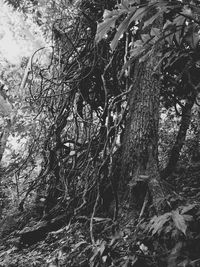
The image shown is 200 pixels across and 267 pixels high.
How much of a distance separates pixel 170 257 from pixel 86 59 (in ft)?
9.02

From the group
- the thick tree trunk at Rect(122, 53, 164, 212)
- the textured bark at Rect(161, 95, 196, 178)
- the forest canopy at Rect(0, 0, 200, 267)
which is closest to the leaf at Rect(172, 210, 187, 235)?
the forest canopy at Rect(0, 0, 200, 267)

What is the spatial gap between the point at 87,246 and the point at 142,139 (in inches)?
41.3

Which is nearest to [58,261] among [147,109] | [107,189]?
[107,189]

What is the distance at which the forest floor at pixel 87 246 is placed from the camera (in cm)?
156

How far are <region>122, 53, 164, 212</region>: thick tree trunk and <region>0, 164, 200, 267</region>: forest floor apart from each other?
0.70ft

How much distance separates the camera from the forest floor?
5.10 ft

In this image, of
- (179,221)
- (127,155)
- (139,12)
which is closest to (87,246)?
(127,155)

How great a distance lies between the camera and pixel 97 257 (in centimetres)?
156

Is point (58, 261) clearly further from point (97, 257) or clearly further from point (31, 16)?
point (31, 16)

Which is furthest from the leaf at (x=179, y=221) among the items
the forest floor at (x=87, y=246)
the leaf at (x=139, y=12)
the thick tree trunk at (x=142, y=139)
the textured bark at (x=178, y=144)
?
the textured bark at (x=178, y=144)

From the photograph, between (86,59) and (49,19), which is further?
(49,19)

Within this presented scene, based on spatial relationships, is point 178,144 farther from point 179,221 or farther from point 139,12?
point 139,12

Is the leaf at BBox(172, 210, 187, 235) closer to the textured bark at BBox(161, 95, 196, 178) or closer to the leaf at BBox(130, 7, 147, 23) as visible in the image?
the leaf at BBox(130, 7, 147, 23)

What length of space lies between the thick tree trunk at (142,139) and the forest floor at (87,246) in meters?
0.21
